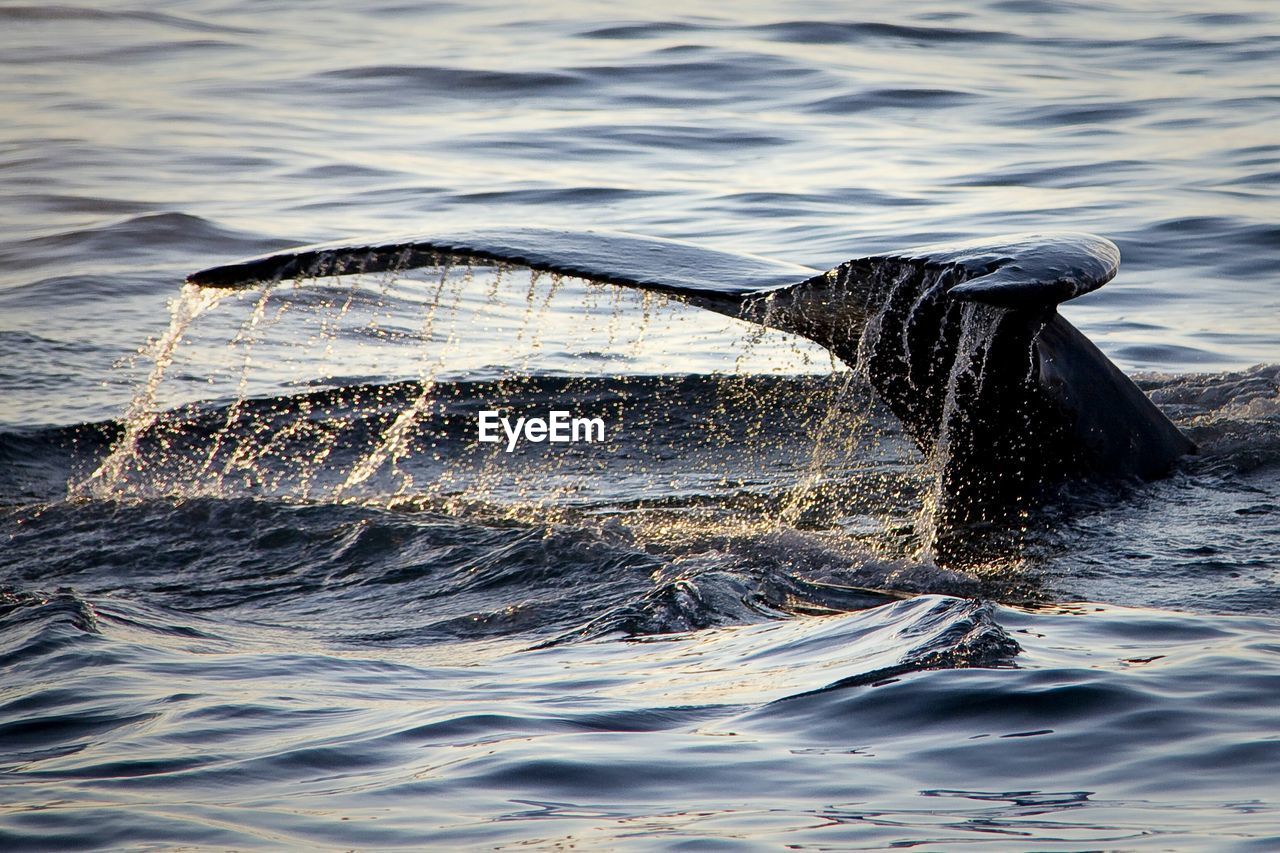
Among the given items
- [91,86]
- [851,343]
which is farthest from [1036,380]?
[91,86]

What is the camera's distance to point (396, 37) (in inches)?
884

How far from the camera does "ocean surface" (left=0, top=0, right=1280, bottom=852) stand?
3.56m

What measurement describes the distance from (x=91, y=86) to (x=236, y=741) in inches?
674

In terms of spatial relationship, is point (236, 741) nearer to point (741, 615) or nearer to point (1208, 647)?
point (741, 615)

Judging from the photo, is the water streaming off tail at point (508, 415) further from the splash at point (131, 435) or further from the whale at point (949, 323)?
the whale at point (949, 323)

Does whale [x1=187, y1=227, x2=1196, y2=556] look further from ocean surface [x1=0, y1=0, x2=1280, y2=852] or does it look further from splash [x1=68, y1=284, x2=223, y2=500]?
splash [x1=68, y1=284, x2=223, y2=500]

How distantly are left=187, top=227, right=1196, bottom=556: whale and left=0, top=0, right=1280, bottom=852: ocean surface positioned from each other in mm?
139

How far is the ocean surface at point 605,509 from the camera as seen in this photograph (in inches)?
140

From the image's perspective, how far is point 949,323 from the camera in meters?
5.39

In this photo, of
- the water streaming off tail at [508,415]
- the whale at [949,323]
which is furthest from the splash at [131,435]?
the whale at [949,323]

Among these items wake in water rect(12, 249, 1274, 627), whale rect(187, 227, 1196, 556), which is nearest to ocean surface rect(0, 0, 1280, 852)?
wake in water rect(12, 249, 1274, 627)

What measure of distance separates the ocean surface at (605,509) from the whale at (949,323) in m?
0.14

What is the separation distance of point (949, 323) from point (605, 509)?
188 centimetres

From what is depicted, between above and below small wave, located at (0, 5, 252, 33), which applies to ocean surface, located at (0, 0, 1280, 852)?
below
